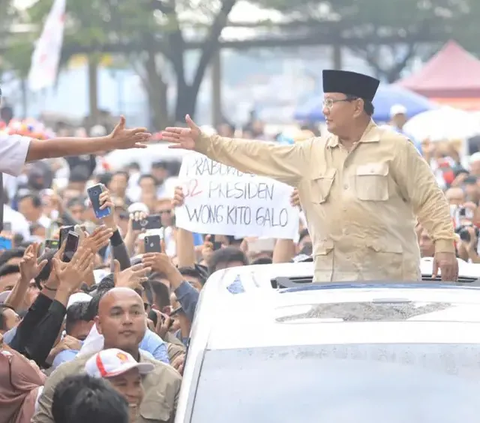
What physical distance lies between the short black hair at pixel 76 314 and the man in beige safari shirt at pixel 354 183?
940 mm

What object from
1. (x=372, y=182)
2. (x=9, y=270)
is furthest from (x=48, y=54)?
(x=372, y=182)

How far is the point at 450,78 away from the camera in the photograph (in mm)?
33000

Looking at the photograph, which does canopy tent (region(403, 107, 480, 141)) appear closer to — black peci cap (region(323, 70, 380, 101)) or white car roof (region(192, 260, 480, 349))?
black peci cap (region(323, 70, 380, 101))

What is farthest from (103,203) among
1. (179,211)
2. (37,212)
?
(37,212)

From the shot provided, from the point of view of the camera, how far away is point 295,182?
270 inches

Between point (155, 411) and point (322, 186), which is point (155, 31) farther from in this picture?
point (155, 411)

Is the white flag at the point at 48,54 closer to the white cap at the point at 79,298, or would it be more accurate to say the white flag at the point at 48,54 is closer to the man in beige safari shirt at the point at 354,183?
the white cap at the point at 79,298

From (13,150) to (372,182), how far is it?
1618 mm

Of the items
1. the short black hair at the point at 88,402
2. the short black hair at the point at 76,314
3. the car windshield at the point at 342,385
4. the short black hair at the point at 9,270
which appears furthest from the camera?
the short black hair at the point at 9,270

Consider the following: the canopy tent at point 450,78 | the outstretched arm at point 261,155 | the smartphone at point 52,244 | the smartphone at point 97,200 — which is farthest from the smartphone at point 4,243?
the canopy tent at point 450,78

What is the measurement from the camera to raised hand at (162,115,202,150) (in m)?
6.75

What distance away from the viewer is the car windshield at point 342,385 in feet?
14.1

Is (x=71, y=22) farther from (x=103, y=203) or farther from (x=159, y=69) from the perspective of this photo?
(x=103, y=203)

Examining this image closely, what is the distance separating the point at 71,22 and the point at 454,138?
19180mm
